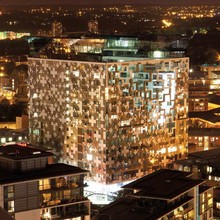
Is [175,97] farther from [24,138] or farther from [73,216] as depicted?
[73,216]

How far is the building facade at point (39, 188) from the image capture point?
524 inches

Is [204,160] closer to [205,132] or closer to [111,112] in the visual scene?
[111,112]

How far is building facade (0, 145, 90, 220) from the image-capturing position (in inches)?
524

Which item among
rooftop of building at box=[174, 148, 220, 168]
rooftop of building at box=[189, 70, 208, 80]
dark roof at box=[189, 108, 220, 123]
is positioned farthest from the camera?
rooftop of building at box=[189, 70, 208, 80]

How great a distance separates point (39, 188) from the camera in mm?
13711

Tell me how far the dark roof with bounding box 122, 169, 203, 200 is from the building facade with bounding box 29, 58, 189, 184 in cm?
552

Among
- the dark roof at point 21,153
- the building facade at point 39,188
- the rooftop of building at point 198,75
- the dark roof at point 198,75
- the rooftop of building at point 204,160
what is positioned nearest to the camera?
the building facade at point 39,188

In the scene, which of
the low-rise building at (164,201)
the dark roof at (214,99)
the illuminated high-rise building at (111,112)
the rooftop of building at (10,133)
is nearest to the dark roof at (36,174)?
the low-rise building at (164,201)

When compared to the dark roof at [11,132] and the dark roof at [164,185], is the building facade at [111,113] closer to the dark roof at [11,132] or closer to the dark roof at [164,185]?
the dark roof at [11,132]

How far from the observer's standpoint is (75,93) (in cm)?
2362

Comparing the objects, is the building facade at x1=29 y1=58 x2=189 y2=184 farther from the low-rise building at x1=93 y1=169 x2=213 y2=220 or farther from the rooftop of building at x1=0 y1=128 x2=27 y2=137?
the low-rise building at x1=93 y1=169 x2=213 y2=220

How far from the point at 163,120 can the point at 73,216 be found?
34.8 ft

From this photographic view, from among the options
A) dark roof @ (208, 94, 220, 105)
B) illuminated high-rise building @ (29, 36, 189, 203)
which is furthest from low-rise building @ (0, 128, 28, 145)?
dark roof @ (208, 94, 220, 105)

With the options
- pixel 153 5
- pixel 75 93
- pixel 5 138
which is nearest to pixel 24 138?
pixel 5 138
